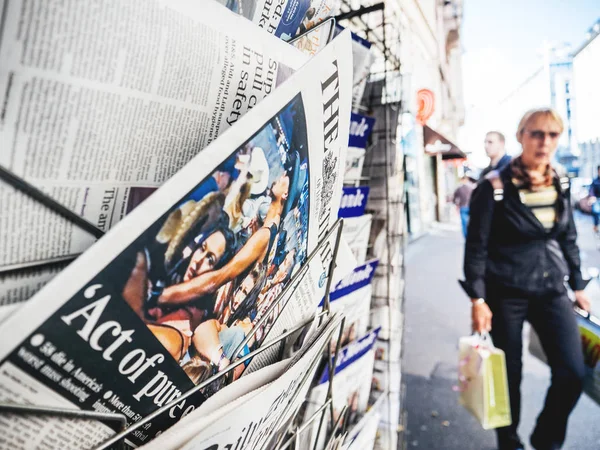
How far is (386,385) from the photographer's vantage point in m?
0.67

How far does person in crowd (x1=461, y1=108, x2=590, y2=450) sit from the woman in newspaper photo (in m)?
0.83

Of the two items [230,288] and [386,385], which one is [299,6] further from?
[386,385]

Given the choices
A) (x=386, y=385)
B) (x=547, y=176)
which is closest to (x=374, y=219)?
(x=386, y=385)

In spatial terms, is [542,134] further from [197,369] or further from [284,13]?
[197,369]

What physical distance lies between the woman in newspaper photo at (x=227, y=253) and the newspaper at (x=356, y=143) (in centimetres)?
25

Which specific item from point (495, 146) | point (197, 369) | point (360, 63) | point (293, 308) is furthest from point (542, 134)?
point (495, 146)

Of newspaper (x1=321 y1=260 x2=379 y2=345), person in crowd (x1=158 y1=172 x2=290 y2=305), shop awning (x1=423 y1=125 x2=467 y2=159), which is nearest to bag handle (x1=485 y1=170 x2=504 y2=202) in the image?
newspaper (x1=321 y1=260 x2=379 y2=345)

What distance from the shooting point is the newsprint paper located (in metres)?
0.15

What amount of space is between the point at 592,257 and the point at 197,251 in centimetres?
472

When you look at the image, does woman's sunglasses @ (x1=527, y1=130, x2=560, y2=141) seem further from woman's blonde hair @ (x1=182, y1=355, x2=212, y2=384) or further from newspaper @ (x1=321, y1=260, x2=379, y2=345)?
woman's blonde hair @ (x1=182, y1=355, x2=212, y2=384)

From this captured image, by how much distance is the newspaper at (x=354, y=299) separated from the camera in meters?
0.49

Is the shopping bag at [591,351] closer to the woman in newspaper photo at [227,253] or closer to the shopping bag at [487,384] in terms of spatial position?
the shopping bag at [487,384]

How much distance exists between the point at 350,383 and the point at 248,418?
0.35 metres

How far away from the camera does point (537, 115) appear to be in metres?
0.96
